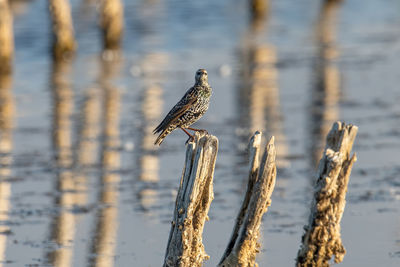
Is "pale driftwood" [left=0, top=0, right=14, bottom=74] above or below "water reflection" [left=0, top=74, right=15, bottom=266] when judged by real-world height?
above

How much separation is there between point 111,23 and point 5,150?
12.0 m

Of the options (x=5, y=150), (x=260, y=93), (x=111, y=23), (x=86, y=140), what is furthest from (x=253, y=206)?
(x=111, y=23)

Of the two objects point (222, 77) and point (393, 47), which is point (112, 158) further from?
point (393, 47)

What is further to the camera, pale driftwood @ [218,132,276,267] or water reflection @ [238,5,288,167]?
water reflection @ [238,5,288,167]

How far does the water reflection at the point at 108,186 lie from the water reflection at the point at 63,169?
0.33 m

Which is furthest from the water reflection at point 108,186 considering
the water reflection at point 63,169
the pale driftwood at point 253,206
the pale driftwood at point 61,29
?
the pale driftwood at point 61,29

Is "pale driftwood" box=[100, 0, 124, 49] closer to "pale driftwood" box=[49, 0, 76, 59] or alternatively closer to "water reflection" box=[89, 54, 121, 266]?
"pale driftwood" box=[49, 0, 76, 59]

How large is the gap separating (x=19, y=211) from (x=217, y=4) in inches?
1146

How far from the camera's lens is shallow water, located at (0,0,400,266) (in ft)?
34.8

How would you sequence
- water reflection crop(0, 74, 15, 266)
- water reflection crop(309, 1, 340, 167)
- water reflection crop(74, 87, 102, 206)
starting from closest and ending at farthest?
water reflection crop(0, 74, 15, 266)
water reflection crop(74, 87, 102, 206)
water reflection crop(309, 1, 340, 167)

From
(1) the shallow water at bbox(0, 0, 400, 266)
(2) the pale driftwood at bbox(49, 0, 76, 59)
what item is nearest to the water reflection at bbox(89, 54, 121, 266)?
(1) the shallow water at bbox(0, 0, 400, 266)

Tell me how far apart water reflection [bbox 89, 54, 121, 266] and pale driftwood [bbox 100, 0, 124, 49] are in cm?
526

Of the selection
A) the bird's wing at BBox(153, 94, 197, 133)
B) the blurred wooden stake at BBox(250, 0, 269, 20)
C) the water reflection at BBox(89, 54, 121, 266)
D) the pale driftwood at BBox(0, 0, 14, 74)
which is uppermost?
the blurred wooden stake at BBox(250, 0, 269, 20)

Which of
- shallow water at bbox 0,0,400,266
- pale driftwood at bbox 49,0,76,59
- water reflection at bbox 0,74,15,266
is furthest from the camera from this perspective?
pale driftwood at bbox 49,0,76,59
